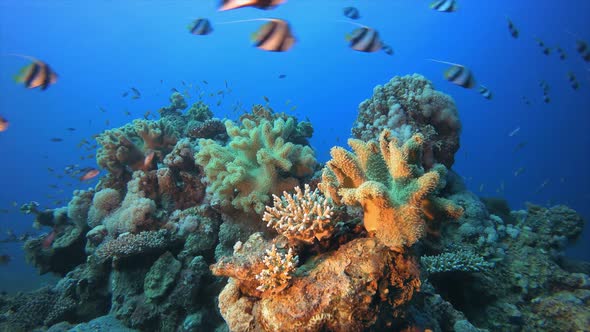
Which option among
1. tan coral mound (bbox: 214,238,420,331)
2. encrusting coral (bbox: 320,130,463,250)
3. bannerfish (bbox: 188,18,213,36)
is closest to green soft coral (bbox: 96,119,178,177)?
bannerfish (bbox: 188,18,213,36)

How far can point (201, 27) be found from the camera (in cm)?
522

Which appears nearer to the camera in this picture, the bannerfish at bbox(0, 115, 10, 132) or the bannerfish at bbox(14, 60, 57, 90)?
the bannerfish at bbox(14, 60, 57, 90)

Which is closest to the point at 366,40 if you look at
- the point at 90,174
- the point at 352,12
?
the point at 352,12

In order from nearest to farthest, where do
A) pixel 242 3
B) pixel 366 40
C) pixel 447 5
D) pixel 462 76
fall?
pixel 242 3
pixel 366 40
pixel 462 76
pixel 447 5

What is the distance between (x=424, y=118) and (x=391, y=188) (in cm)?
397

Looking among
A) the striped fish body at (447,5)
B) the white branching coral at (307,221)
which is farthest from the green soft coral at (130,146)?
the striped fish body at (447,5)

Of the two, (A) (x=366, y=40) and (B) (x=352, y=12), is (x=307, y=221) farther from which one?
(B) (x=352, y=12)

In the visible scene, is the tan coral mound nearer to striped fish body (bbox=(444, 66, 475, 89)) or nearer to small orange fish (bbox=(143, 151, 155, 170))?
striped fish body (bbox=(444, 66, 475, 89))

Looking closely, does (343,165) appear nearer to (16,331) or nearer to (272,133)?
(272,133)

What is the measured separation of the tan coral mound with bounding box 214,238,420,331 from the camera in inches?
96.0

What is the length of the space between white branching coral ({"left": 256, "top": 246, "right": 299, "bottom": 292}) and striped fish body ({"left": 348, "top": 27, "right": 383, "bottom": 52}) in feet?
11.8

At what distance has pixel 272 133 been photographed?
5.10 meters

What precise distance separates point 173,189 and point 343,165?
457cm

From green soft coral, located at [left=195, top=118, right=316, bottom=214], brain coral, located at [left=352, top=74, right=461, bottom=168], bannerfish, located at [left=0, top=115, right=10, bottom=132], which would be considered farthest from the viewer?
brain coral, located at [left=352, top=74, right=461, bottom=168]
